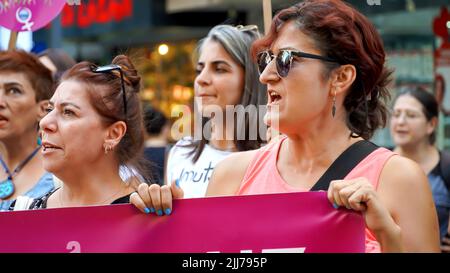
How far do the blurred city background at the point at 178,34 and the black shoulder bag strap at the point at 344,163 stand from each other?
219 inches

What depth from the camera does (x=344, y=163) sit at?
120 inches

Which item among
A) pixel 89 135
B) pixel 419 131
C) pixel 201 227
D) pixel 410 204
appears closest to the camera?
pixel 410 204

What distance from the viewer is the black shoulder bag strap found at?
3016 millimetres

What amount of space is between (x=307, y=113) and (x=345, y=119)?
0.21 m

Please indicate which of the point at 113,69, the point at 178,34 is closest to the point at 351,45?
the point at 113,69

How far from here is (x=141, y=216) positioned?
117 inches

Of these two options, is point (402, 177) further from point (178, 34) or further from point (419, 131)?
point (178, 34)

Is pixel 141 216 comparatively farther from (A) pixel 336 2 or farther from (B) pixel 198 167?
(B) pixel 198 167

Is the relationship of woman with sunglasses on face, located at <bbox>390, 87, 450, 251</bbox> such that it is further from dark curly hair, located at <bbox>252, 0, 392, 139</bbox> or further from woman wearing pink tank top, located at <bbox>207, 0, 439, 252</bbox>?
woman wearing pink tank top, located at <bbox>207, 0, 439, 252</bbox>

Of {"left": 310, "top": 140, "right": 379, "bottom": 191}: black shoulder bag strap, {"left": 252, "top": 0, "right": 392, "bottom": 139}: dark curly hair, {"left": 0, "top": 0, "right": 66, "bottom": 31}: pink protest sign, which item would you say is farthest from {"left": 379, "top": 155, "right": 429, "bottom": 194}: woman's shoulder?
{"left": 0, "top": 0, "right": 66, "bottom": 31}: pink protest sign

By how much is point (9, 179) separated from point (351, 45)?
7.78ft

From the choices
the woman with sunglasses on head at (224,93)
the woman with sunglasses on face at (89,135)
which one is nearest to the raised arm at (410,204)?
the woman with sunglasses on face at (89,135)

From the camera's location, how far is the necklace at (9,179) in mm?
4594
